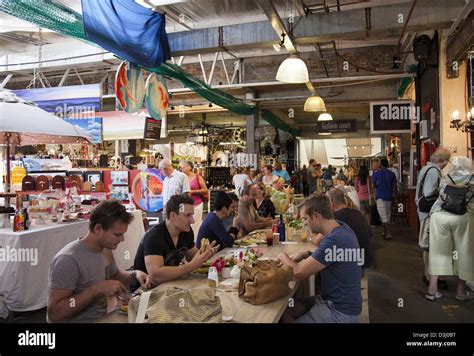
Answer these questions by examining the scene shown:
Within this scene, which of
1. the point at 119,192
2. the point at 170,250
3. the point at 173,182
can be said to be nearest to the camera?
the point at 170,250

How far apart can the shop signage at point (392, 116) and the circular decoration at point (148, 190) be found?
437 centimetres

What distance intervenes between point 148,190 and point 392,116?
17.0 feet

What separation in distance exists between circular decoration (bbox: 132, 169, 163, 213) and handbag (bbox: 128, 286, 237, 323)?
→ 541 cm

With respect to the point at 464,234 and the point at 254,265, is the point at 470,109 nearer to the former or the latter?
the point at 464,234

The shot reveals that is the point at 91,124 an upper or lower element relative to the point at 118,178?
upper

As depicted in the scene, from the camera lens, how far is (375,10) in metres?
5.33

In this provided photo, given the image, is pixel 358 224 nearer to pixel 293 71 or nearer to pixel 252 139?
pixel 293 71

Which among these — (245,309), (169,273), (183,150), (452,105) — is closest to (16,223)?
(169,273)

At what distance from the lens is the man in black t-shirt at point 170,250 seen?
2.61m

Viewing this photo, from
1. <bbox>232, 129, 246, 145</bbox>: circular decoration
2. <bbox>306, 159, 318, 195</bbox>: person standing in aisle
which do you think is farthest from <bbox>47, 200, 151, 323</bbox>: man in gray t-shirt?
Result: <bbox>232, 129, 246, 145</bbox>: circular decoration

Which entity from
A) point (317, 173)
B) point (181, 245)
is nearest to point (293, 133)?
point (317, 173)

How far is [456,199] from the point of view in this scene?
4.12 m

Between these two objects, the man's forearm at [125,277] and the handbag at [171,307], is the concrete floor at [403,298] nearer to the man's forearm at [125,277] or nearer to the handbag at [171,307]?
the man's forearm at [125,277]

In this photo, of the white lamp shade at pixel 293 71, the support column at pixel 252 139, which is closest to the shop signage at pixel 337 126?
the support column at pixel 252 139
